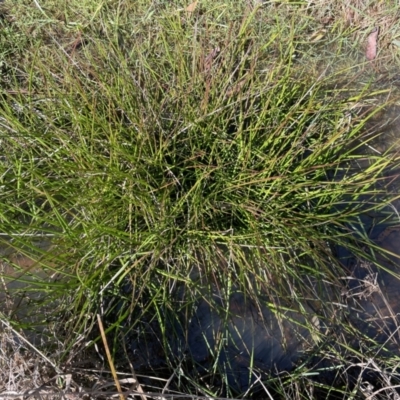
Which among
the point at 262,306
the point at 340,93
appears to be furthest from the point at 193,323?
the point at 340,93

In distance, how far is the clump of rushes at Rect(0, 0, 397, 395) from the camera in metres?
1.52

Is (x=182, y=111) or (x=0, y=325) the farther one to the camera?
(x=182, y=111)

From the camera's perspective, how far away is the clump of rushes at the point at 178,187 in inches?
60.0

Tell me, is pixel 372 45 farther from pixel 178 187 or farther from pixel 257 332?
pixel 257 332

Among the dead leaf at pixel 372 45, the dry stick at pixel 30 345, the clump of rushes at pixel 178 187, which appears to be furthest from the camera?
the dead leaf at pixel 372 45

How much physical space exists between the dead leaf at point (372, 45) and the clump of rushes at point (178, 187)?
1.42ft

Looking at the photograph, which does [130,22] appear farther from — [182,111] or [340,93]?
[340,93]

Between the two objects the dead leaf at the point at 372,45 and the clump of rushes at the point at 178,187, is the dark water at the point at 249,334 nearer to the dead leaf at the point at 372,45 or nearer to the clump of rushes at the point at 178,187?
the clump of rushes at the point at 178,187

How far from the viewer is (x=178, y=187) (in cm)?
167

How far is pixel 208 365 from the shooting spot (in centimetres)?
157

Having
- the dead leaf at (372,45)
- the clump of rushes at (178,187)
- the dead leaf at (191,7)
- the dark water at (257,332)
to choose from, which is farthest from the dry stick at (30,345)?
the dead leaf at (372,45)

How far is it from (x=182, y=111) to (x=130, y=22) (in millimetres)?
700

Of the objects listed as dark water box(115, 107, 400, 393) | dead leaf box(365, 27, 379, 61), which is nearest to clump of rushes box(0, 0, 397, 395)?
dark water box(115, 107, 400, 393)

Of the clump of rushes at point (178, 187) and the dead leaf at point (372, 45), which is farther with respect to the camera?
the dead leaf at point (372, 45)
